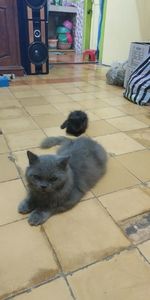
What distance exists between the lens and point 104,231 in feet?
3.36

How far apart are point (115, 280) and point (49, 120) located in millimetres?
1493

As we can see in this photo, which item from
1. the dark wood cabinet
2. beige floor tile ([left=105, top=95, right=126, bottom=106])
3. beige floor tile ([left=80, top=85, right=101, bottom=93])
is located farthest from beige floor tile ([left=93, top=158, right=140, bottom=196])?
the dark wood cabinet

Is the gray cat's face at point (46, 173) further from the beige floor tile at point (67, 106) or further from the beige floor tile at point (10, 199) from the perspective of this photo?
the beige floor tile at point (67, 106)

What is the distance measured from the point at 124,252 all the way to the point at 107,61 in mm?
4339

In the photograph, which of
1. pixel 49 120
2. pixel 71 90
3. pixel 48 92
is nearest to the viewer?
pixel 49 120

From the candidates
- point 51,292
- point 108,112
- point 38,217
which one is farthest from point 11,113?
point 51,292

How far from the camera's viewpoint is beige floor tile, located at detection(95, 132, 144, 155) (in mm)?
1676

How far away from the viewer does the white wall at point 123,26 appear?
11.7ft

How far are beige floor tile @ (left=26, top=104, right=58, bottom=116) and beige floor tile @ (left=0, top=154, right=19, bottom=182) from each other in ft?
2.69

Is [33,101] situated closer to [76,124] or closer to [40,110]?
[40,110]

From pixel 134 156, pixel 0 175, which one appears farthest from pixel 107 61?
pixel 0 175

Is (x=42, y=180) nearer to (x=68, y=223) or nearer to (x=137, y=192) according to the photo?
(x=68, y=223)

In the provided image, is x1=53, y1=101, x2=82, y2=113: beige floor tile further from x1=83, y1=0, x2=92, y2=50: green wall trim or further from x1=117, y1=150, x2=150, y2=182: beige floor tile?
x1=83, y1=0, x2=92, y2=50: green wall trim

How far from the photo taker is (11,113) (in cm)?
226
